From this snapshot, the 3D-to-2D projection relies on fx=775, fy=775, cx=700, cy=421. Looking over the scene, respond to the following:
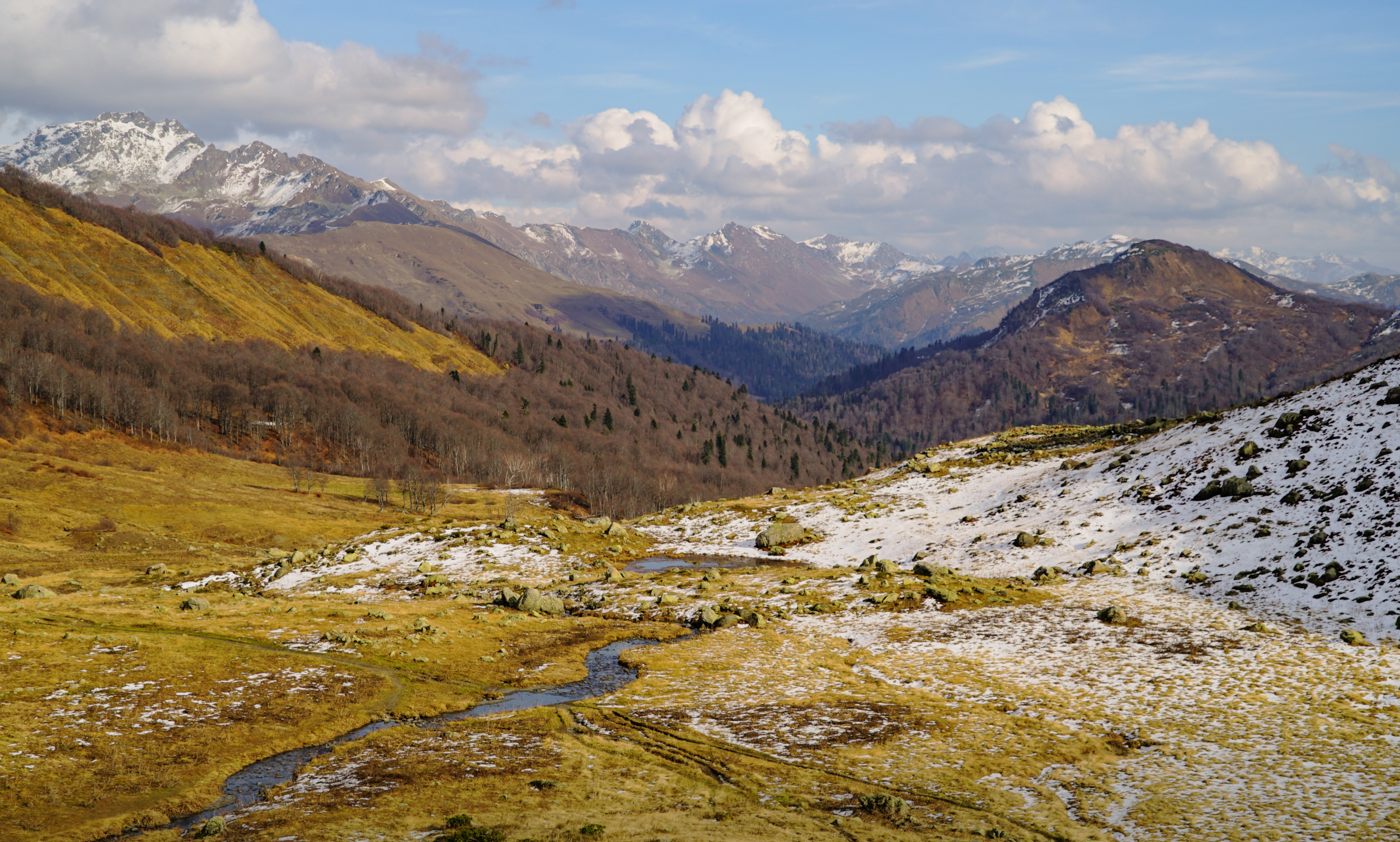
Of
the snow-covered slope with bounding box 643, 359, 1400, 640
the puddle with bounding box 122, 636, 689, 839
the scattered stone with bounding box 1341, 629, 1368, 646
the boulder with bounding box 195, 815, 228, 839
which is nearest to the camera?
the boulder with bounding box 195, 815, 228, 839

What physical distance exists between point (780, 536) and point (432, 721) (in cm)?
6129

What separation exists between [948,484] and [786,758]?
79.3 meters

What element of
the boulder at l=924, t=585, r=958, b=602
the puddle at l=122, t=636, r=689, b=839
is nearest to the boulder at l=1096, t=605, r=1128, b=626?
the boulder at l=924, t=585, r=958, b=602

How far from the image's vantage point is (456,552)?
89.2 meters

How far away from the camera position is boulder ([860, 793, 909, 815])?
24.5 metres

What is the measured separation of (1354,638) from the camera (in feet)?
136

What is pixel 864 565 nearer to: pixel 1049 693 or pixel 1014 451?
Result: pixel 1049 693

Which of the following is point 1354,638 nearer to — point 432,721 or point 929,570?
point 929,570

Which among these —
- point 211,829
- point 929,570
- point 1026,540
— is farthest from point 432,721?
point 1026,540

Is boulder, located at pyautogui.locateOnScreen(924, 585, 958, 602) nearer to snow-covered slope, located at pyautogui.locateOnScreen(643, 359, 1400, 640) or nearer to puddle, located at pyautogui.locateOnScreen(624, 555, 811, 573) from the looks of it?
snow-covered slope, located at pyautogui.locateOnScreen(643, 359, 1400, 640)

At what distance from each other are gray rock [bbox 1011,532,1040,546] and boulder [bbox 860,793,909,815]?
5501cm

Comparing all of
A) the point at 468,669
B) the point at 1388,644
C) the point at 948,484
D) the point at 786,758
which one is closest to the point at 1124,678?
the point at 1388,644

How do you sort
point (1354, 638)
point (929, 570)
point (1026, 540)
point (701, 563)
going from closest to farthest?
1. point (1354, 638)
2. point (929, 570)
3. point (1026, 540)
4. point (701, 563)

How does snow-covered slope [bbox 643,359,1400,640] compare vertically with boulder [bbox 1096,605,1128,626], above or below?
above
